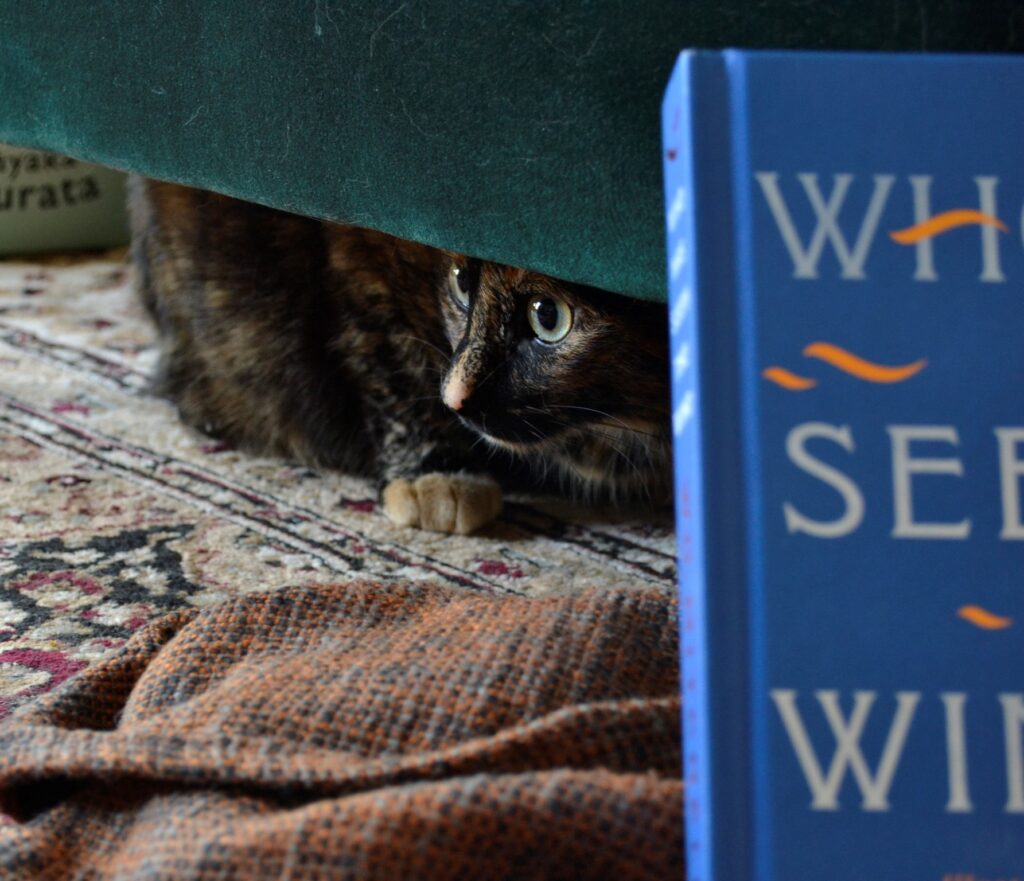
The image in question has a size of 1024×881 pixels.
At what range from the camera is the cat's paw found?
1.28 m

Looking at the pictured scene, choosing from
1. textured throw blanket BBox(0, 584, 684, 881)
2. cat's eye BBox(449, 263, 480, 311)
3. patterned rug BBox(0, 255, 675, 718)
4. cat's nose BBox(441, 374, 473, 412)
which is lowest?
textured throw blanket BBox(0, 584, 684, 881)

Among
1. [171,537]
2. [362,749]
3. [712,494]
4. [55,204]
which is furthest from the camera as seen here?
[55,204]

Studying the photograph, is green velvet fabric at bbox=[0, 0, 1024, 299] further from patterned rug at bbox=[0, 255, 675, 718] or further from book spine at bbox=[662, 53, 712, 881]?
patterned rug at bbox=[0, 255, 675, 718]

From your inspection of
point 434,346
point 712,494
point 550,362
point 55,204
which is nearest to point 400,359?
point 434,346

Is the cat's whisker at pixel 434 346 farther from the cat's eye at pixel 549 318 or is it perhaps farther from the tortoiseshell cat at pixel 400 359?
the cat's eye at pixel 549 318

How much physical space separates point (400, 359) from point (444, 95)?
1.76 ft

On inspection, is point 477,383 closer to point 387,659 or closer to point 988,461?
point 387,659

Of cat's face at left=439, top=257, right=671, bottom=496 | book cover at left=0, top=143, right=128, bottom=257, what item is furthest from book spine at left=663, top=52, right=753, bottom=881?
book cover at left=0, top=143, right=128, bottom=257

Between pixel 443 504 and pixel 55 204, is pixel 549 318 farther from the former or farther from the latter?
pixel 55 204

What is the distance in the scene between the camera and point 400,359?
4.52 feet

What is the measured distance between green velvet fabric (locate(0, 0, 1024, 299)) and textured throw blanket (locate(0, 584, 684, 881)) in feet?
0.85

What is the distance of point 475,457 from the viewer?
1.40 metres

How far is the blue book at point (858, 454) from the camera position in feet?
1.88

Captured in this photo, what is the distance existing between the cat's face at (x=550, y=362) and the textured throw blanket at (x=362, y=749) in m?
0.30
